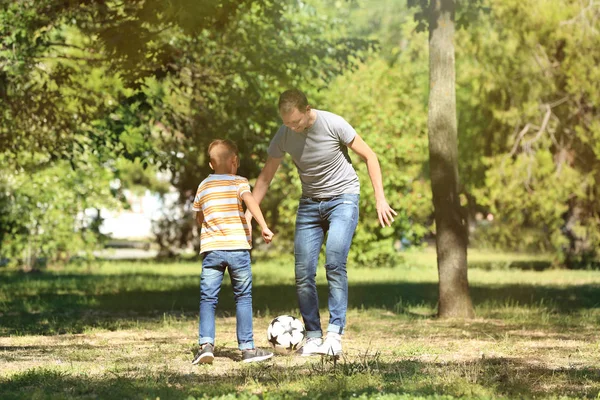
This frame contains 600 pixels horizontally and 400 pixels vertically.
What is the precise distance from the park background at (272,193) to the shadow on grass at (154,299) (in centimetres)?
7

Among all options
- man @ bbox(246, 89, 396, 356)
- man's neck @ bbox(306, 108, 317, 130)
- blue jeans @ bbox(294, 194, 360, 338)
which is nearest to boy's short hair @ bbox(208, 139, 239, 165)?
man @ bbox(246, 89, 396, 356)

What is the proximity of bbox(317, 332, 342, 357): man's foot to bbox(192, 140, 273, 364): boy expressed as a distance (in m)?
0.43

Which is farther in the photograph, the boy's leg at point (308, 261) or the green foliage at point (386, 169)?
the green foliage at point (386, 169)

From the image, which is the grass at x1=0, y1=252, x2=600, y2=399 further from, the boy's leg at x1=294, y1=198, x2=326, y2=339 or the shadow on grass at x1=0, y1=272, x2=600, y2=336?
the boy's leg at x1=294, y1=198, x2=326, y2=339

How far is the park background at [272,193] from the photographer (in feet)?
24.6

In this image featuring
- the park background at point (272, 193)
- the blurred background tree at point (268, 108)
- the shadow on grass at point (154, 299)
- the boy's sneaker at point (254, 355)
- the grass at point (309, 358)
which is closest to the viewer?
the grass at point (309, 358)

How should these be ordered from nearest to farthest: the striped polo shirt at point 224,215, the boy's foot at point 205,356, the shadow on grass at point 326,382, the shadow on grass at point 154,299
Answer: the shadow on grass at point 326,382, the boy's foot at point 205,356, the striped polo shirt at point 224,215, the shadow on grass at point 154,299

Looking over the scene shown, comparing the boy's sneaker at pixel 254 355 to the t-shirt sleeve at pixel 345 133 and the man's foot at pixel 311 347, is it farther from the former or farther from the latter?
the t-shirt sleeve at pixel 345 133

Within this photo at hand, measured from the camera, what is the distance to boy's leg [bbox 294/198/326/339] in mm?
8461

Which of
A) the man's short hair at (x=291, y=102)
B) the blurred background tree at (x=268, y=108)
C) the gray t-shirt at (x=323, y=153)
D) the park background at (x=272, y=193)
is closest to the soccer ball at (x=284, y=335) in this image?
the park background at (x=272, y=193)

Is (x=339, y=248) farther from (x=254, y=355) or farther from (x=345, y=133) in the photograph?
(x=254, y=355)

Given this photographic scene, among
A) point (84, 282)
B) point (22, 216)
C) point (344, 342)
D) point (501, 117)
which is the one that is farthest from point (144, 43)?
point (501, 117)

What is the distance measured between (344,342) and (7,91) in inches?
335

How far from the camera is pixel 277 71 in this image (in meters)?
17.4
